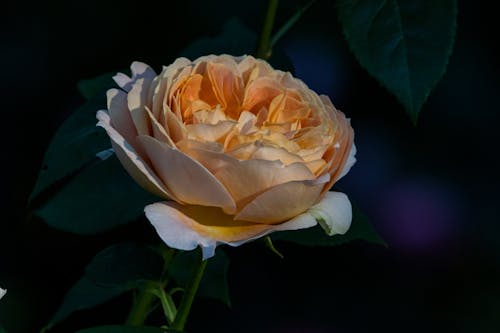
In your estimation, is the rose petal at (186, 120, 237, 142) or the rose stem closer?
the rose petal at (186, 120, 237, 142)

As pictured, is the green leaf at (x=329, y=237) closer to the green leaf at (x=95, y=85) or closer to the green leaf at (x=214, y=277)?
the green leaf at (x=214, y=277)

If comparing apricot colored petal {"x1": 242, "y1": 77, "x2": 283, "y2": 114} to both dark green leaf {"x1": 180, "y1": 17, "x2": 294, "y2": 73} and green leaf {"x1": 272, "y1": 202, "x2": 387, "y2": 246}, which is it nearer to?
green leaf {"x1": 272, "y1": 202, "x2": 387, "y2": 246}

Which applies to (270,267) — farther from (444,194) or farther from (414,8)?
(414,8)

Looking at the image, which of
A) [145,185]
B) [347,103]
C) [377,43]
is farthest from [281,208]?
[347,103]

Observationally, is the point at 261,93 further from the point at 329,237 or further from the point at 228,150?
the point at 329,237

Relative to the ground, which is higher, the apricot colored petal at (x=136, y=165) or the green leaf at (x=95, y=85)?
the apricot colored petal at (x=136, y=165)

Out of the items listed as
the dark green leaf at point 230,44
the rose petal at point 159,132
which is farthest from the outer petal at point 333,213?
the dark green leaf at point 230,44

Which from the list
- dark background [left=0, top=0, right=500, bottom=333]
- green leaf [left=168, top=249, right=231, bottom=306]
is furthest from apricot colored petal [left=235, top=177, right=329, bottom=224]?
dark background [left=0, top=0, right=500, bottom=333]
